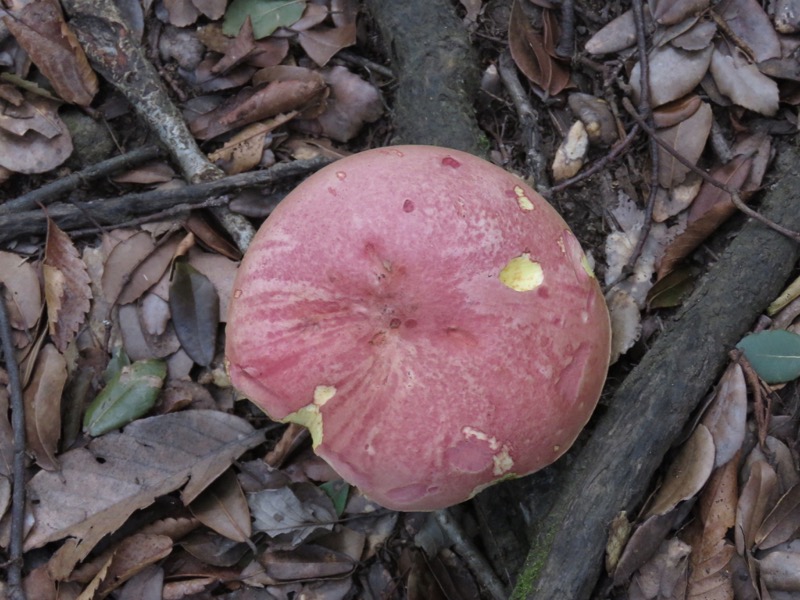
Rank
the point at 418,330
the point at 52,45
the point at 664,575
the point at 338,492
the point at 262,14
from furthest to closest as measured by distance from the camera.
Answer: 1. the point at 262,14
2. the point at 52,45
3. the point at 338,492
4. the point at 664,575
5. the point at 418,330

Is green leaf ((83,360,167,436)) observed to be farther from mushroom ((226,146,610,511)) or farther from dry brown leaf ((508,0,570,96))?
dry brown leaf ((508,0,570,96))

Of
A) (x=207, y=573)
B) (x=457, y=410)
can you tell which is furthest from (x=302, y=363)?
(x=207, y=573)

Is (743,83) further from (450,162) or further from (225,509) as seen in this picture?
(225,509)

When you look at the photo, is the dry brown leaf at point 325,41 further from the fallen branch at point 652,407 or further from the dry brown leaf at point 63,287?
the fallen branch at point 652,407

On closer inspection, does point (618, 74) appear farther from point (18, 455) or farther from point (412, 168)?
point (18, 455)

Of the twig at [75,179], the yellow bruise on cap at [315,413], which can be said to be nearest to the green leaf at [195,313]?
the twig at [75,179]

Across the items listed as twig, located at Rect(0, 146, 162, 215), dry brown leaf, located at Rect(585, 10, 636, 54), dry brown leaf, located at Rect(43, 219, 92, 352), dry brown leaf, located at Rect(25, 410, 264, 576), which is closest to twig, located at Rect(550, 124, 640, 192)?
dry brown leaf, located at Rect(585, 10, 636, 54)

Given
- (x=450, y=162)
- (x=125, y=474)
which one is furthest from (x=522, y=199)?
(x=125, y=474)
